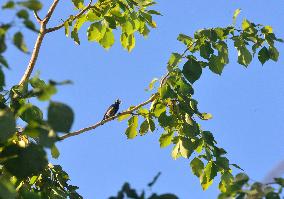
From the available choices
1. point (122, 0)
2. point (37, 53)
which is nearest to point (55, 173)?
point (37, 53)

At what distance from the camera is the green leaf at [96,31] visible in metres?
5.84

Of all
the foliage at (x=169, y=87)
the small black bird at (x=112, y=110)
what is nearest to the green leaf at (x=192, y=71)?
the foliage at (x=169, y=87)

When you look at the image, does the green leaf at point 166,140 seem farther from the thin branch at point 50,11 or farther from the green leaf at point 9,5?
the green leaf at point 9,5

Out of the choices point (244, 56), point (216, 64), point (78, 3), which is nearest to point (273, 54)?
point (244, 56)

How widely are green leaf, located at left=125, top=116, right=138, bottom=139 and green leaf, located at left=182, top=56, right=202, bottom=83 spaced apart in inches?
36.4

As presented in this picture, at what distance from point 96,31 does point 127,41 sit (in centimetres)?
51

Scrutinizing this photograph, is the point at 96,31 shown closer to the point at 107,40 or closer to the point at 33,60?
the point at 107,40

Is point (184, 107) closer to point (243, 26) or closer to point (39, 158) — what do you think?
point (243, 26)

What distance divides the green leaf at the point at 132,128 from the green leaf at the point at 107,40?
730 millimetres

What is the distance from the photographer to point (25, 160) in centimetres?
239

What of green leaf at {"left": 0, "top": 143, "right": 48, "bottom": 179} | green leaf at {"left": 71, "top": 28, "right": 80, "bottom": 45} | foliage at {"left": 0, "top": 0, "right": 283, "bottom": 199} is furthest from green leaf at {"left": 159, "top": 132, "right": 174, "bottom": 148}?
green leaf at {"left": 0, "top": 143, "right": 48, "bottom": 179}

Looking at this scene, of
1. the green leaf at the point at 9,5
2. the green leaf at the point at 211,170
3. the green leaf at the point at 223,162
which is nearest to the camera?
the green leaf at the point at 9,5

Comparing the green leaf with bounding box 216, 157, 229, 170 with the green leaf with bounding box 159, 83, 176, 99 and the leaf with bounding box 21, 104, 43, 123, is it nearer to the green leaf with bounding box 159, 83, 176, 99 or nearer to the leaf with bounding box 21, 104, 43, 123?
the green leaf with bounding box 159, 83, 176, 99

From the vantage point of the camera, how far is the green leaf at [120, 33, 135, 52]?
246 inches
